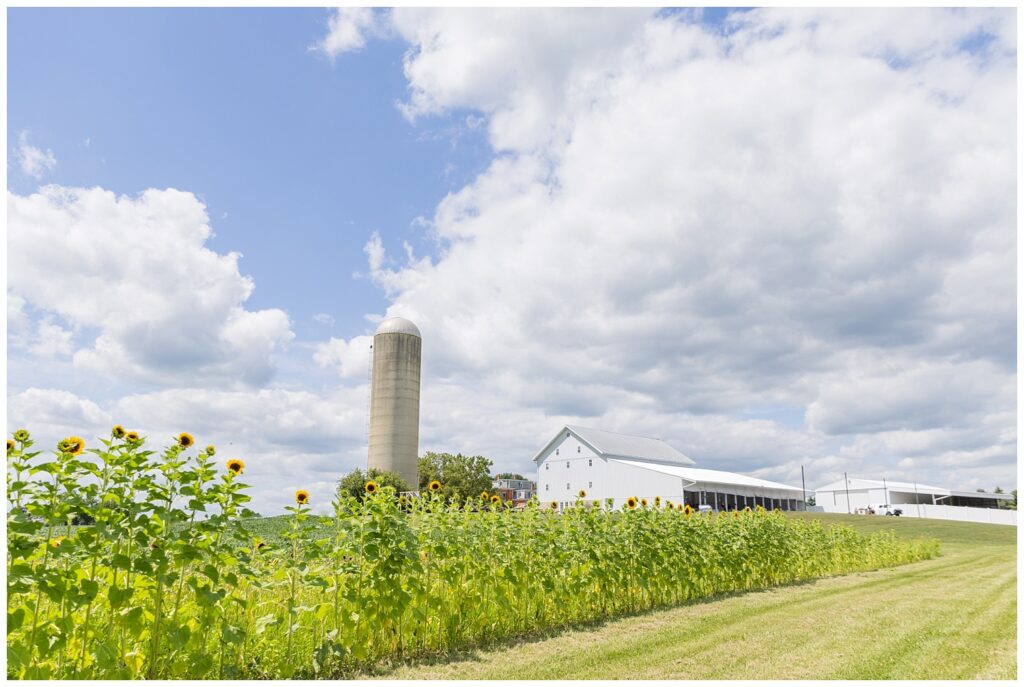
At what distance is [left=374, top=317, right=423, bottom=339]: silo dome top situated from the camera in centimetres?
3669

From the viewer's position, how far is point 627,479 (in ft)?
149

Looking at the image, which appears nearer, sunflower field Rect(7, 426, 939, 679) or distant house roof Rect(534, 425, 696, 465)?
sunflower field Rect(7, 426, 939, 679)

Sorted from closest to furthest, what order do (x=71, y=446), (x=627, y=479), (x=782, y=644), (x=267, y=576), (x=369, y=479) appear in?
(x=71, y=446) < (x=267, y=576) < (x=782, y=644) < (x=369, y=479) < (x=627, y=479)

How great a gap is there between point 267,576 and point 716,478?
4700 centimetres

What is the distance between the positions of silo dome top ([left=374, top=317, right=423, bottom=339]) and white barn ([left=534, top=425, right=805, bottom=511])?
47.8 feet

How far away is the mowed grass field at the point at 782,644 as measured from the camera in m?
6.04

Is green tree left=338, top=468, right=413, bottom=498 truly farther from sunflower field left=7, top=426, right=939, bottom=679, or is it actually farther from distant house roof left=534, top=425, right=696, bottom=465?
sunflower field left=7, top=426, right=939, bottom=679

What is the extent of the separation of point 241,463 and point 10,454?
1409 mm

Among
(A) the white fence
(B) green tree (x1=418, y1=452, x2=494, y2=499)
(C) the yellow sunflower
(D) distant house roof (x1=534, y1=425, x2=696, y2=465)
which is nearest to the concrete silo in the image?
(B) green tree (x1=418, y1=452, x2=494, y2=499)

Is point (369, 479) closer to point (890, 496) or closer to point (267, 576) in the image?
point (267, 576)

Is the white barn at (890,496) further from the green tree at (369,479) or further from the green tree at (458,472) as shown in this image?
the green tree at (369,479)

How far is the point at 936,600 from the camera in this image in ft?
35.2

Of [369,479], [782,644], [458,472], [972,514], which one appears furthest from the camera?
[972,514]

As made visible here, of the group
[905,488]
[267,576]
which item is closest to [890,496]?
[905,488]
